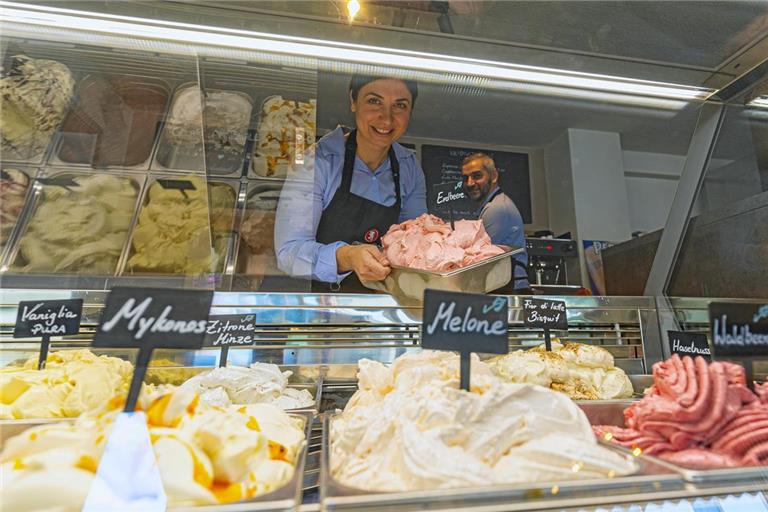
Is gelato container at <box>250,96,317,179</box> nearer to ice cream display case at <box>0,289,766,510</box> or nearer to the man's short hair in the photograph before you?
ice cream display case at <box>0,289,766,510</box>

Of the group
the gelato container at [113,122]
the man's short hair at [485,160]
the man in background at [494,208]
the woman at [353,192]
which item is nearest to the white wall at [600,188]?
the man's short hair at [485,160]

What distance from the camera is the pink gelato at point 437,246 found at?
1.70 m

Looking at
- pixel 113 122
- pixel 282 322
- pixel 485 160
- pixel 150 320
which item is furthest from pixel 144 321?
pixel 485 160

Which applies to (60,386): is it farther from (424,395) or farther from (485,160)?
(485,160)

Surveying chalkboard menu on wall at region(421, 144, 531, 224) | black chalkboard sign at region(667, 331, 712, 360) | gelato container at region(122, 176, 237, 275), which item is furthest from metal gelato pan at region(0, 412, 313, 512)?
chalkboard menu on wall at region(421, 144, 531, 224)

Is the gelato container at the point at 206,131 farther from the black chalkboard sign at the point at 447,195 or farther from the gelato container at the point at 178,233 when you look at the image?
the black chalkboard sign at the point at 447,195

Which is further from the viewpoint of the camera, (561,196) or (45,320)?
(561,196)

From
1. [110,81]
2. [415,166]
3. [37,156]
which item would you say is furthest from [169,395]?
[415,166]

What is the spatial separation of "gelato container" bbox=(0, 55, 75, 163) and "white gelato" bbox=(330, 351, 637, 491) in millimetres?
1647

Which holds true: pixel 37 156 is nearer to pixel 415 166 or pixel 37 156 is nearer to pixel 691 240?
pixel 415 166

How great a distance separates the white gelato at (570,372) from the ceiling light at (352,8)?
1.73 meters

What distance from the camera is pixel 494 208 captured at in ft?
10.4

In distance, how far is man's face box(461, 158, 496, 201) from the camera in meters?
3.33

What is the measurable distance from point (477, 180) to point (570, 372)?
236 cm
